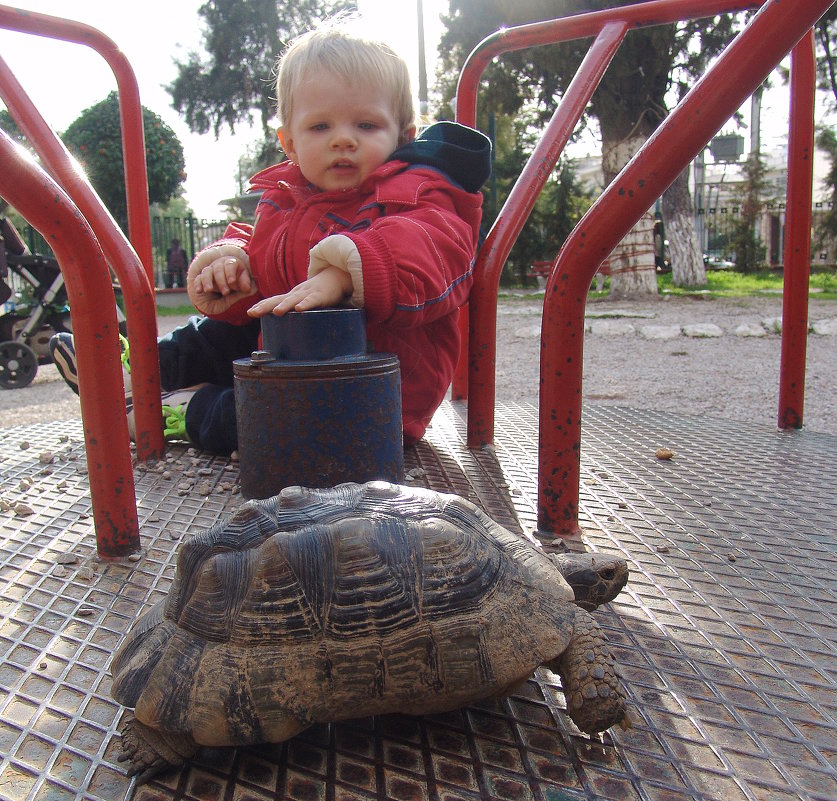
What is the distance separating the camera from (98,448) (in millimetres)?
1212

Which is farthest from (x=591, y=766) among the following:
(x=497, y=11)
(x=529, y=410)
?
(x=497, y=11)

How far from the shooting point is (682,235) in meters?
12.2

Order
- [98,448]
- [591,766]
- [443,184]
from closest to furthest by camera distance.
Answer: [591,766] → [98,448] → [443,184]

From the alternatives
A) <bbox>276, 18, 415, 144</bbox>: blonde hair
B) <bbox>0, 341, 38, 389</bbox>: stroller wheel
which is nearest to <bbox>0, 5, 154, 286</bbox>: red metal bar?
<bbox>276, 18, 415, 144</bbox>: blonde hair

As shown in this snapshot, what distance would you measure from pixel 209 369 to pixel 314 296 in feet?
2.80

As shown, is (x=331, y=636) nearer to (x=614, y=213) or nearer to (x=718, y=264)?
(x=614, y=213)

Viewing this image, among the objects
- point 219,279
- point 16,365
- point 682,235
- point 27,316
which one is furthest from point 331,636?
point 682,235

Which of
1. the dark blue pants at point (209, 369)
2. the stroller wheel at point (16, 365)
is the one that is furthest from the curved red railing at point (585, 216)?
the stroller wheel at point (16, 365)

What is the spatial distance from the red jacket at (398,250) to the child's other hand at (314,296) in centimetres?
5

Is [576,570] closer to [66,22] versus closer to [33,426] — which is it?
[66,22]

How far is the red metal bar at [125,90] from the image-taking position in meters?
1.62

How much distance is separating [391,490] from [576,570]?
0.28m

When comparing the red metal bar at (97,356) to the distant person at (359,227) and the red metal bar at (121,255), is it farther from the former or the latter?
the red metal bar at (121,255)

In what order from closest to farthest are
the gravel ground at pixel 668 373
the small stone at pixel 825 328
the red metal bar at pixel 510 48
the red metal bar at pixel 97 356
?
the red metal bar at pixel 97 356
the red metal bar at pixel 510 48
the gravel ground at pixel 668 373
the small stone at pixel 825 328
